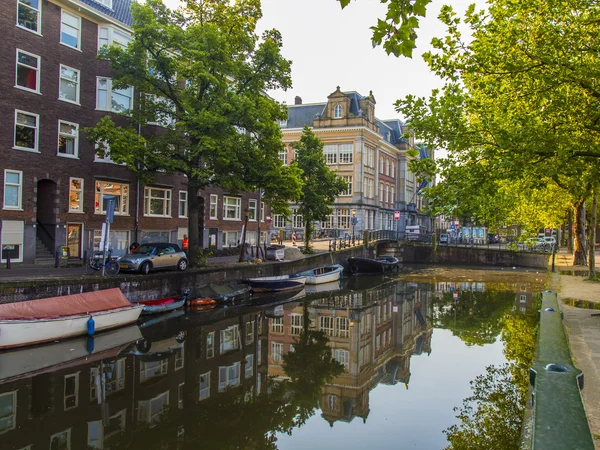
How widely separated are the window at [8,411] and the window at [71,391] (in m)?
1.01

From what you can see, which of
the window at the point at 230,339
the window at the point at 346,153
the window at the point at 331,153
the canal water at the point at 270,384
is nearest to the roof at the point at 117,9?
the canal water at the point at 270,384

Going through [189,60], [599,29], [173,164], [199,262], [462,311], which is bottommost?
[462,311]

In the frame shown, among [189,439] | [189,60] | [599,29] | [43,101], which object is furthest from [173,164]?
[599,29]

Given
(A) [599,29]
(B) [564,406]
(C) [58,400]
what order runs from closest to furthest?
(B) [564,406] < (C) [58,400] < (A) [599,29]

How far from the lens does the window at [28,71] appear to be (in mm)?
23016

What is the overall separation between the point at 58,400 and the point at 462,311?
19.6 metres

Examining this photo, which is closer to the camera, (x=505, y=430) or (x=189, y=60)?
(x=505, y=430)

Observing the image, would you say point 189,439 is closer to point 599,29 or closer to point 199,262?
point 599,29

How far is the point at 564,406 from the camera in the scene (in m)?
2.90

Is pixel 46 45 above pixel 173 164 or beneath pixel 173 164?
above

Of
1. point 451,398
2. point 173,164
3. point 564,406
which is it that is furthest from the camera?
point 173,164

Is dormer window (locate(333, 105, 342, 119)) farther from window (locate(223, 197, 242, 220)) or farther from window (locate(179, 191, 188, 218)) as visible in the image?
window (locate(179, 191, 188, 218))

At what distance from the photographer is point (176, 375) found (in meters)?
13.3

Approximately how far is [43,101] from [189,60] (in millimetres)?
7666
